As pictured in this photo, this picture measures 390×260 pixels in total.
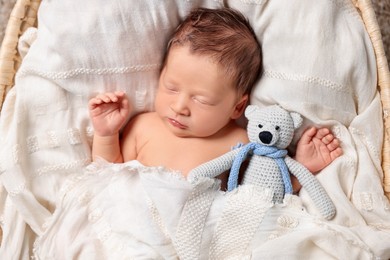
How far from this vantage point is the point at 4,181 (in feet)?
3.94

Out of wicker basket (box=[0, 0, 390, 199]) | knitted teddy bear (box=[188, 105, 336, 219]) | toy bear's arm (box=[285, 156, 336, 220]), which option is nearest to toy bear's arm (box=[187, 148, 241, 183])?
knitted teddy bear (box=[188, 105, 336, 219])

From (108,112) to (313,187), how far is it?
1.52 ft

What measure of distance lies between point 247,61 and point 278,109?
126 millimetres

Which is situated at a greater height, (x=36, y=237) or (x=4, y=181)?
(x=4, y=181)

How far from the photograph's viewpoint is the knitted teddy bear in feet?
4.11

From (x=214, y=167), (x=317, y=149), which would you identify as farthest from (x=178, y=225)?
(x=317, y=149)

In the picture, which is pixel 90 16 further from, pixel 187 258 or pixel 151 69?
pixel 187 258

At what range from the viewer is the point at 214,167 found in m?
1.25

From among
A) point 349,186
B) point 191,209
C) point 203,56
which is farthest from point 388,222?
point 203,56

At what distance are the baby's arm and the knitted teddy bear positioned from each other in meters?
0.20

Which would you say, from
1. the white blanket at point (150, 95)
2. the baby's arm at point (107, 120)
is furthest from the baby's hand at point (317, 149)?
the baby's arm at point (107, 120)

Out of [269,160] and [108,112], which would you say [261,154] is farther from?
[108,112]

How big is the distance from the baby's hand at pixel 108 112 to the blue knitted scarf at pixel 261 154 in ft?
0.87

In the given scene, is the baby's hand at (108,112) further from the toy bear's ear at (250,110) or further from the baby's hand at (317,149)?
the baby's hand at (317,149)
